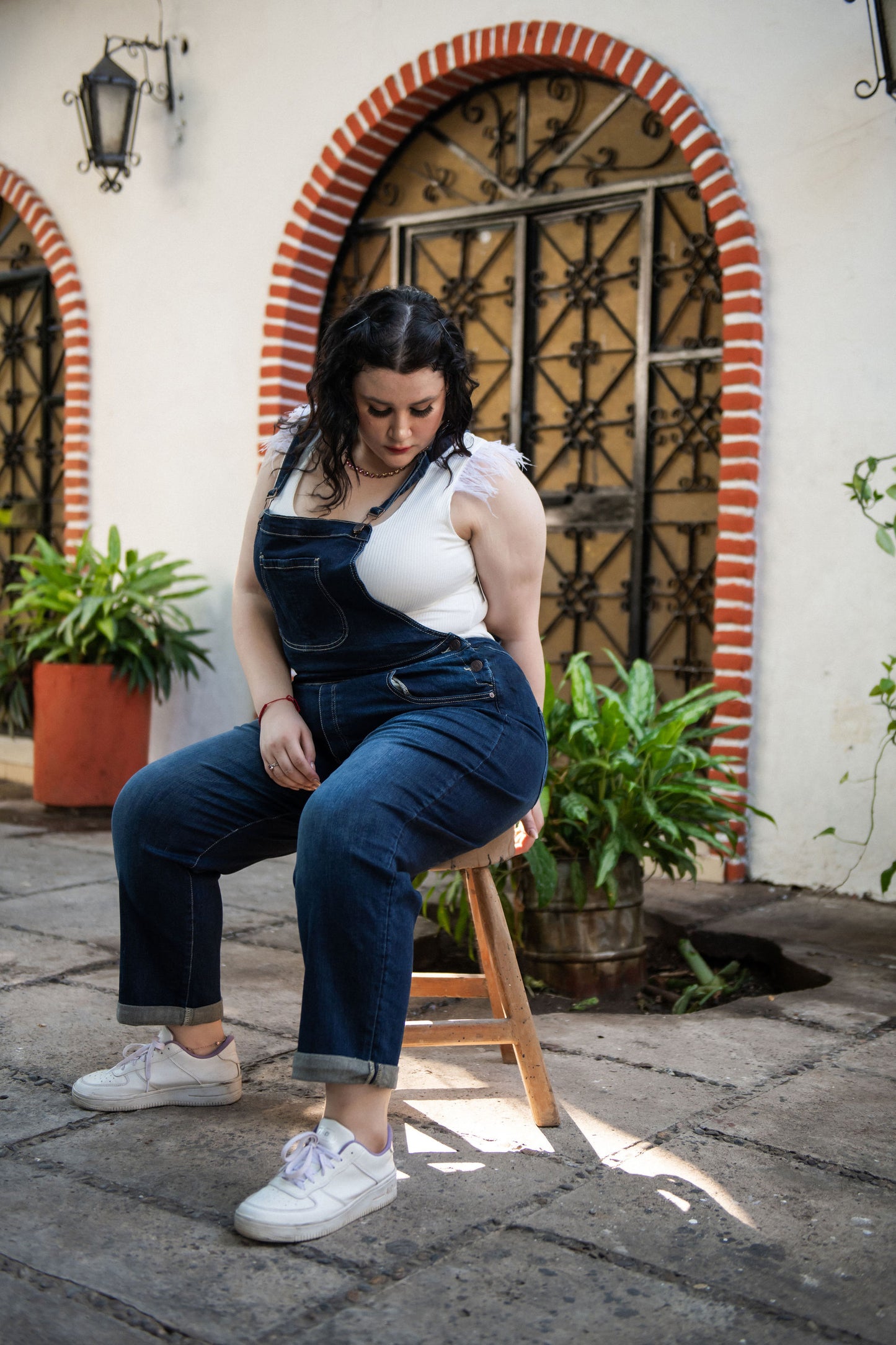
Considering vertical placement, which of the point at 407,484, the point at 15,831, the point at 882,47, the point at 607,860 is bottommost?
the point at 15,831

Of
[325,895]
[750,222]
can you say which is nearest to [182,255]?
[750,222]

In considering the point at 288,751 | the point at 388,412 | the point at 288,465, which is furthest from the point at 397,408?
the point at 288,751

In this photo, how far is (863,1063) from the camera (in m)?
2.77

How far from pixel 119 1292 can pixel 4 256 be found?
22.2 feet

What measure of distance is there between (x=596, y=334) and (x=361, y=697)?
131 inches

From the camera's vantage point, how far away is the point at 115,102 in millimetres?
6160

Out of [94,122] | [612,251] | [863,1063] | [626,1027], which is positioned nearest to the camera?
[863,1063]

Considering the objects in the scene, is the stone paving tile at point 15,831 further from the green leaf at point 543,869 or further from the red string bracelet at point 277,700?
the red string bracelet at point 277,700

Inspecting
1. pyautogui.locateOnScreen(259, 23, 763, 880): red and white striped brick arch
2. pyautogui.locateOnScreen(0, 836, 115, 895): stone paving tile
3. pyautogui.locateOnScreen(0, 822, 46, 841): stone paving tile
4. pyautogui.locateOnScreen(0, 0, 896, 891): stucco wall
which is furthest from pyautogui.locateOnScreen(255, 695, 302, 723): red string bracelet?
pyautogui.locateOnScreen(0, 822, 46, 841): stone paving tile

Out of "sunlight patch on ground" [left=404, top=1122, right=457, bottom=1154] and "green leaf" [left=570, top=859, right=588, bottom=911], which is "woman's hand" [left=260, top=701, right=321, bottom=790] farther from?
"green leaf" [left=570, top=859, right=588, bottom=911]

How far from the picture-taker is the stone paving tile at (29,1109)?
229 cm

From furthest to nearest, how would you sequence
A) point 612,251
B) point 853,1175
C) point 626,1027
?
point 612,251
point 626,1027
point 853,1175

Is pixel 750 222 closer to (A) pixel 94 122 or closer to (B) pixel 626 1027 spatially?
(B) pixel 626 1027

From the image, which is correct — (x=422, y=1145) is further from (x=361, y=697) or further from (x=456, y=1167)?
(x=361, y=697)
